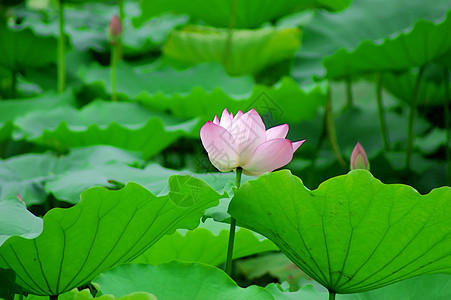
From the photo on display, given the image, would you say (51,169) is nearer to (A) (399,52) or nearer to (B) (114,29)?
(B) (114,29)

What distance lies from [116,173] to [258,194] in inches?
17.7

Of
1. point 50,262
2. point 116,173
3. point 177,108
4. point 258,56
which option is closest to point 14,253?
point 50,262

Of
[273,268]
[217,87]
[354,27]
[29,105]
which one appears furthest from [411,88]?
[29,105]

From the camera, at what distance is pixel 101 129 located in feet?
4.99

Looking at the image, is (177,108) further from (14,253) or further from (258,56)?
(14,253)

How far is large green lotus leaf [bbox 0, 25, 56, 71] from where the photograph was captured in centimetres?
199

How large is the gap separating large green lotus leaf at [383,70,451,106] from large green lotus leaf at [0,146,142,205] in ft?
3.34

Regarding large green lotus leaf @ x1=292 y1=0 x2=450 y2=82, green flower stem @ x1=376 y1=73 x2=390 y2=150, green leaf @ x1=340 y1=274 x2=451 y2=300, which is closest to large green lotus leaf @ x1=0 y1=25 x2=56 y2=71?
large green lotus leaf @ x1=292 y1=0 x2=450 y2=82

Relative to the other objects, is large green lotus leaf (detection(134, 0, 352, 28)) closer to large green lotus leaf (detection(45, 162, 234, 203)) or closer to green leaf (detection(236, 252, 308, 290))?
green leaf (detection(236, 252, 308, 290))

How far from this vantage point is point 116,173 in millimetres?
1102

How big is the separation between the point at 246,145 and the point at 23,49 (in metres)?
1.53

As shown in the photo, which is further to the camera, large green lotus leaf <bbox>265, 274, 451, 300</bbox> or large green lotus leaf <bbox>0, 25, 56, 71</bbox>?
large green lotus leaf <bbox>0, 25, 56, 71</bbox>

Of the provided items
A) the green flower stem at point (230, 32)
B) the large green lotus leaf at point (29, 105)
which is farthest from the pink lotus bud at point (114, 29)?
the green flower stem at point (230, 32)

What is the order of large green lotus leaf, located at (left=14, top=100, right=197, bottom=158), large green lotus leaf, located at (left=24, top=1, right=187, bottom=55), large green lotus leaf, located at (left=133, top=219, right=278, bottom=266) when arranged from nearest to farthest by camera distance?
large green lotus leaf, located at (left=133, top=219, right=278, bottom=266) → large green lotus leaf, located at (left=14, top=100, right=197, bottom=158) → large green lotus leaf, located at (left=24, top=1, right=187, bottom=55)
